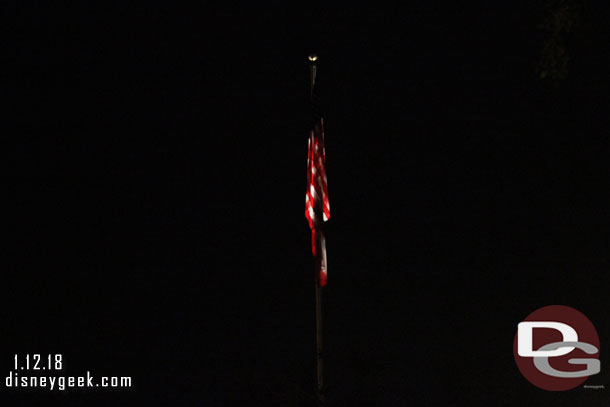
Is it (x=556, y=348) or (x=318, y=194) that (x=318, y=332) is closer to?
(x=318, y=194)

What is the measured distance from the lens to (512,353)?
11.5 meters

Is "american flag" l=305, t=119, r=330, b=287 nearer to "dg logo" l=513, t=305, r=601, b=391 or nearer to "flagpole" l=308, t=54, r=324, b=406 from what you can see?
"flagpole" l=308, t=54, r=324, b=406

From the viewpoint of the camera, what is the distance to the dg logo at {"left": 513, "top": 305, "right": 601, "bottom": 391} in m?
11.0

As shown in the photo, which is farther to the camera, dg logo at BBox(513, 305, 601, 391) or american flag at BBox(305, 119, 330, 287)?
dg logo at BBox(513, 305, 601, 391)

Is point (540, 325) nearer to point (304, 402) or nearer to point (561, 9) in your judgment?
point (304, 402)

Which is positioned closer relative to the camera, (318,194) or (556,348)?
(318,194)

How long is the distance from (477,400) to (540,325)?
155 centimetres

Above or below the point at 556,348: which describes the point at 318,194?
above

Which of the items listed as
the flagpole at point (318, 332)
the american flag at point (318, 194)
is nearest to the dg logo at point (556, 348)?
the flagpole at point (318, 332)

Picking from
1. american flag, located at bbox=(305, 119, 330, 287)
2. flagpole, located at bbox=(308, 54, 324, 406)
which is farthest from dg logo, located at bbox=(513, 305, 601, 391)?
american flag, located at bbox=(305, 119, 330, 287)

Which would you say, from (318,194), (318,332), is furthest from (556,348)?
(318,194)

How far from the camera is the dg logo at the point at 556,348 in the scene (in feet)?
36.0

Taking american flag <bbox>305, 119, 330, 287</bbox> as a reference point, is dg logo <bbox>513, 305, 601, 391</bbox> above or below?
below

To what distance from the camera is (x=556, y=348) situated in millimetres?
11023
